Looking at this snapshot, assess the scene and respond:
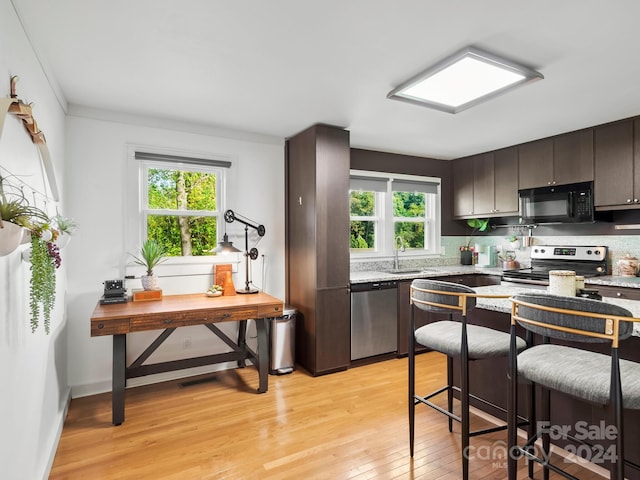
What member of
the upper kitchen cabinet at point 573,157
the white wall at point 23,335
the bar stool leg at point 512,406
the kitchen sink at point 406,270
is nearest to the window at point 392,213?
Answer: the kitchen sink at point 406,270

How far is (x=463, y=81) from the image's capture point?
247 cm

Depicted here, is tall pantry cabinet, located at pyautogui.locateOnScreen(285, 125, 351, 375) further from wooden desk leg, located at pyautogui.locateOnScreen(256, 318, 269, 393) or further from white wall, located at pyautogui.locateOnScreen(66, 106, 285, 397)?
white wall, located at pyautogui.locateOnScreen(66, 106, 285, 397)

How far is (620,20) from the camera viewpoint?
1827mm

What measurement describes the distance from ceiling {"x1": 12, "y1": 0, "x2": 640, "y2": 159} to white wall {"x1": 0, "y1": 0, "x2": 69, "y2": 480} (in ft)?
0.79

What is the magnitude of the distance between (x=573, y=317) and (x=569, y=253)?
334cm

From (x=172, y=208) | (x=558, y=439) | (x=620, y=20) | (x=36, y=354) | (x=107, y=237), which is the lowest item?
(x=558, y=439)

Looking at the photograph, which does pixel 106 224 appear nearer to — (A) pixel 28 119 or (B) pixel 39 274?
(A) pixel 28 119

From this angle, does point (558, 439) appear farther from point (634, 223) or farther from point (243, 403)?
point (634, 223)

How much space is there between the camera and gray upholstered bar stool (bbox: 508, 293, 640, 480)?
132cm

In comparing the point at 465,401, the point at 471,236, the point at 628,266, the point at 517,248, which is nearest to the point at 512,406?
the point at 465,401

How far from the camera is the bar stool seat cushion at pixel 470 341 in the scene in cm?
193

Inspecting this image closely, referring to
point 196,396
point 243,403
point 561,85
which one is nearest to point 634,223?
point 561,85

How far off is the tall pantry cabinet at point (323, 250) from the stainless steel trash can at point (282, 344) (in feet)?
0.47

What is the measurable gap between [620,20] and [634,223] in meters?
2.68
